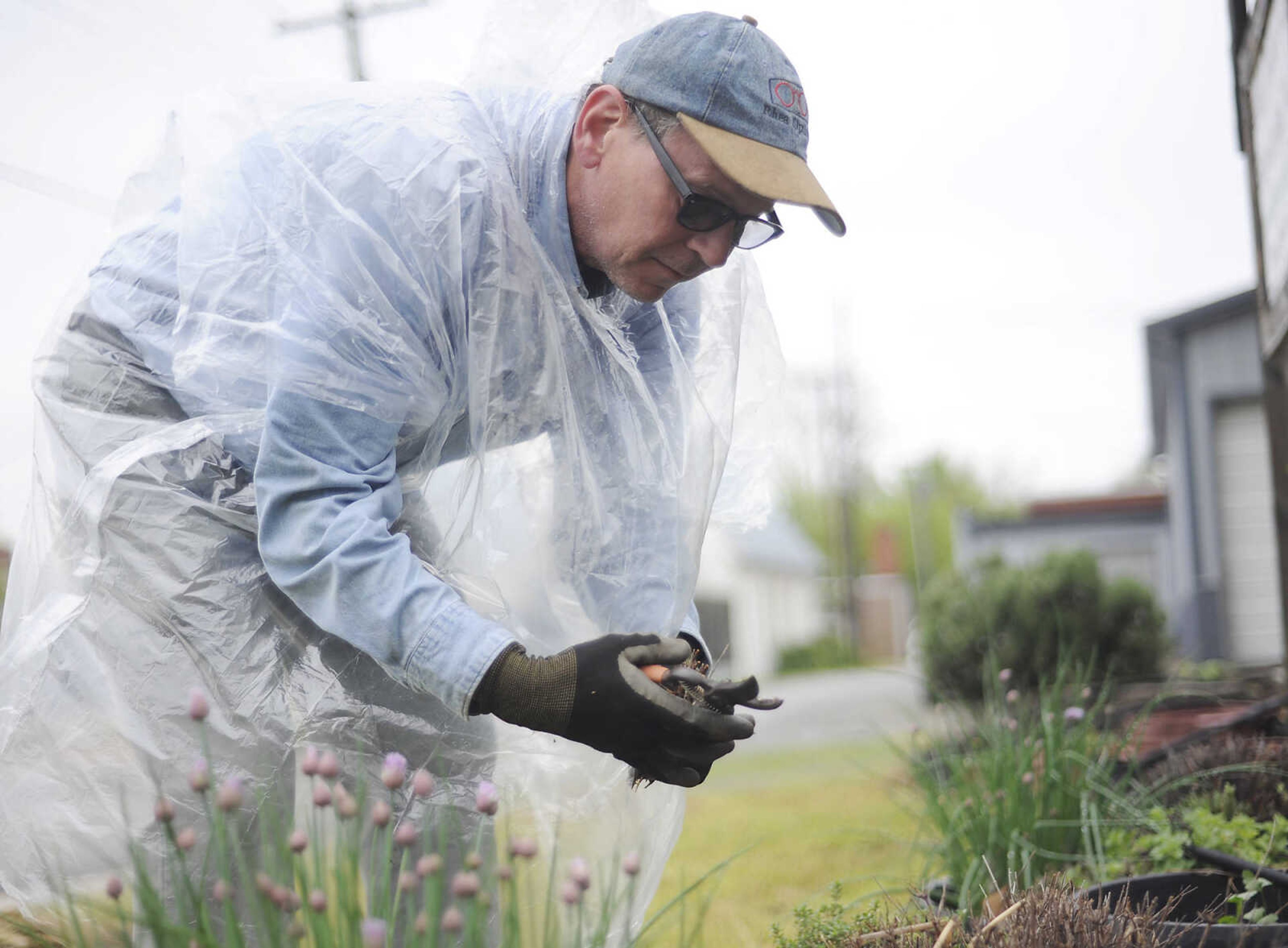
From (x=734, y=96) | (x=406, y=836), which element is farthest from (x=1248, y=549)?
(x=406, y=836)

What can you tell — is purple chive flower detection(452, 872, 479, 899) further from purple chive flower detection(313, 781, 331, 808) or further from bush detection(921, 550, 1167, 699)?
bush detection(921, 550, 1167, 699)

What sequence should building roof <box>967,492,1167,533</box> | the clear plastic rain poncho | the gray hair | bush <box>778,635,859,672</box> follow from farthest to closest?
bush <box>778,635,859,672</box>, building roof <box>967,492,1167,533</box>, the gray hair, the clear plastic rain poncho

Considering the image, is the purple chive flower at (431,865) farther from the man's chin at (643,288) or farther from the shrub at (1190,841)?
the shrub at (1190,841)

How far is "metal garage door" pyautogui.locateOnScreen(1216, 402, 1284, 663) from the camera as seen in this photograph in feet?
30.5

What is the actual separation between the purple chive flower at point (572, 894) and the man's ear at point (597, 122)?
3.70ft

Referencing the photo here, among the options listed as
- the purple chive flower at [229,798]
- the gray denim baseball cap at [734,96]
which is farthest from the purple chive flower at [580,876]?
the gray denim baseball cap at [734,96]

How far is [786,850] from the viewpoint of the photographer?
3.93 meters

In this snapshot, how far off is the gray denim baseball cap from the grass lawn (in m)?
0.97

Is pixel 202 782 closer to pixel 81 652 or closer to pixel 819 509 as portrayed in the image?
pixel 81 652

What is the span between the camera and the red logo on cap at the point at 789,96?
1767mm

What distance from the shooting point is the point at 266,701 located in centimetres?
170

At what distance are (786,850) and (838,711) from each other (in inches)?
418

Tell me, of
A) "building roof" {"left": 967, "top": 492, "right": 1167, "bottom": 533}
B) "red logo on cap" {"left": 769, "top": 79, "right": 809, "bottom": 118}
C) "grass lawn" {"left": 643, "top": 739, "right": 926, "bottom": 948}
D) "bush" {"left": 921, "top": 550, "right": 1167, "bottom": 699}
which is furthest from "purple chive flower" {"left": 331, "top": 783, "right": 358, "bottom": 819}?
"building roof" {"left": 967, "top": 492, "right": 1167, "bottom": 533}

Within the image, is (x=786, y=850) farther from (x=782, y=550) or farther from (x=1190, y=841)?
(x=782, y=550)
